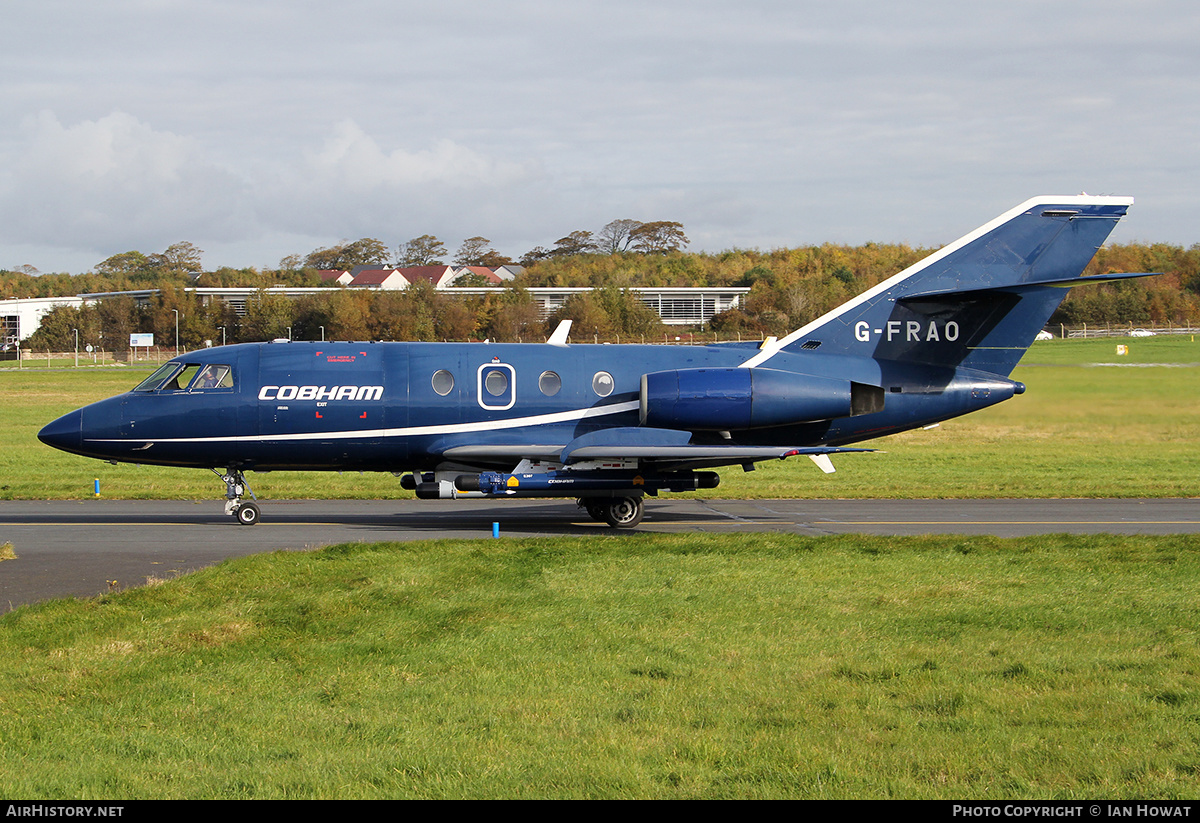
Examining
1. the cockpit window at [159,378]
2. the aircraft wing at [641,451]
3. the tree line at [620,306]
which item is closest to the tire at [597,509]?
the aircraft wing at [641,451]

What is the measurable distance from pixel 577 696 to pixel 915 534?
448 inches

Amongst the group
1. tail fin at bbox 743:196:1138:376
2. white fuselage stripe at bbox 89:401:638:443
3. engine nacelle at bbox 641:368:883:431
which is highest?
tail fin at bbox 743:196:1138:376

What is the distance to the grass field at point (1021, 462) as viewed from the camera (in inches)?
930

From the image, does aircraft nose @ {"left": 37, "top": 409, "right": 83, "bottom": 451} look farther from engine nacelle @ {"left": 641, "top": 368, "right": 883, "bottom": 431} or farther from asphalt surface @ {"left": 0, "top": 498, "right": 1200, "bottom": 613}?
engine nacelle @ {"left": 641, "top": 368, "right": 883, "bottom": 431}

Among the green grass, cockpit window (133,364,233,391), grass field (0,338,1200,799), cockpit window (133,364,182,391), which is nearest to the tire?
grass field (0,338,1200,799)

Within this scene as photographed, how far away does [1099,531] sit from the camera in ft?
61.5

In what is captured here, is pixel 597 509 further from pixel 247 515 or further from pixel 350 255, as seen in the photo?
pixel 350 255

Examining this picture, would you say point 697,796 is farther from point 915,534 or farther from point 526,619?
point 915,534

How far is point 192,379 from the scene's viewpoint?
1948cm

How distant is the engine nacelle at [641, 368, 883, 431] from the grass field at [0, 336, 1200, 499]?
5035 mm

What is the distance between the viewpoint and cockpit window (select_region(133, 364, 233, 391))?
1941 cm

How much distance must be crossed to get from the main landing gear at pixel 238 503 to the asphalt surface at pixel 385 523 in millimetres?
316

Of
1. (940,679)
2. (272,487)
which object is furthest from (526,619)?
(272,487)
